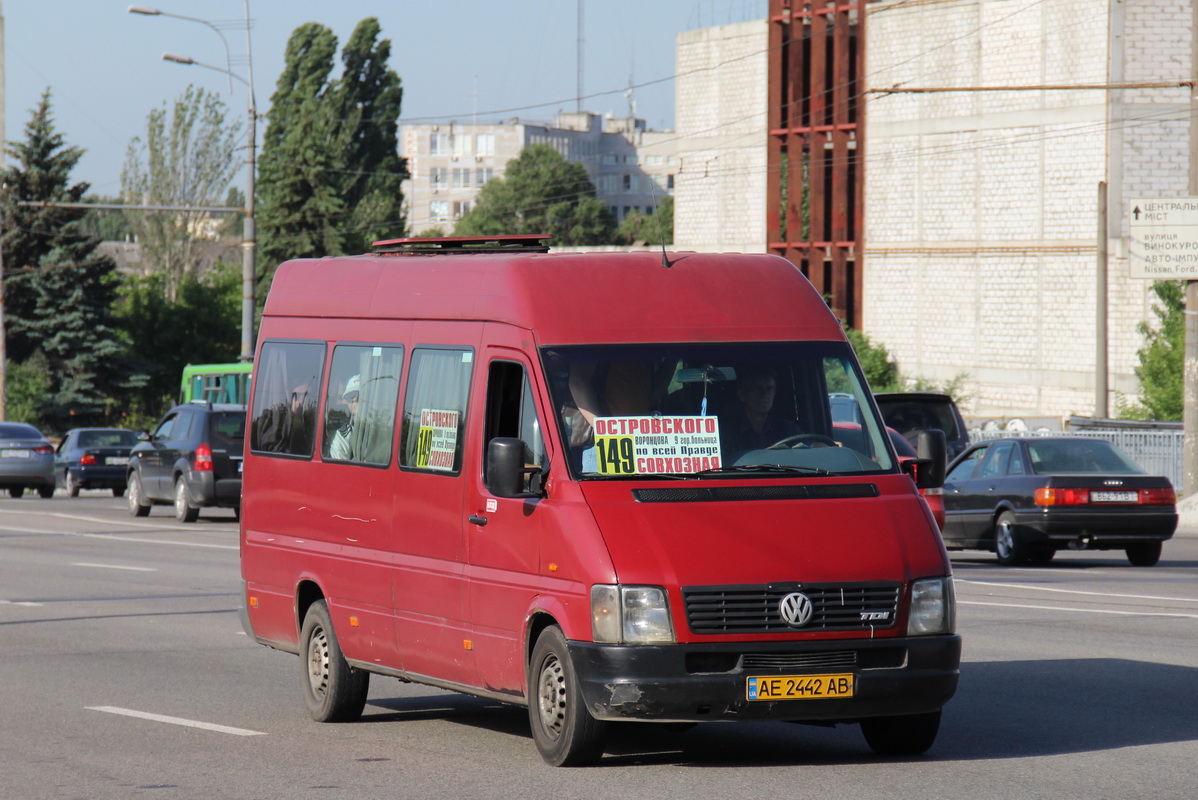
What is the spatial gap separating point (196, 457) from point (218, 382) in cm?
2028

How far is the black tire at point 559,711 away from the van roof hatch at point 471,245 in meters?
2.44

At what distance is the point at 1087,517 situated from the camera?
764 inches

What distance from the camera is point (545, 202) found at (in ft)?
393

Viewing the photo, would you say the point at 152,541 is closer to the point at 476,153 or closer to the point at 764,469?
the point at 764,469

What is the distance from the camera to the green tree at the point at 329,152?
258 ft

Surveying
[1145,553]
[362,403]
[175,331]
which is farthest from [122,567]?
[175,331]

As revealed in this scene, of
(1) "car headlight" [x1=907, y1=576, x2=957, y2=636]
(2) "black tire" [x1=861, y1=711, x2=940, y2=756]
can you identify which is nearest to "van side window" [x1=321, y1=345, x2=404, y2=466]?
(2) "black tire" [x1=861, y1=711, x2=940, y2=756]

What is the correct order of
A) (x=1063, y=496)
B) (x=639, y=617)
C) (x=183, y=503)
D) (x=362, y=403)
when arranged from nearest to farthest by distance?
(x=639, y=617), (x=362, y=403), (x=1063, y=496), (x=183, y=503)

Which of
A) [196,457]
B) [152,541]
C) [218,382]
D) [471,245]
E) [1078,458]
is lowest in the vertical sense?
[152,541]

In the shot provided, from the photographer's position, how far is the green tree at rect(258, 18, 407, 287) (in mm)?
78750

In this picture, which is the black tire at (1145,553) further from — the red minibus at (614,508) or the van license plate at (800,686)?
the van license plate at (800,686)

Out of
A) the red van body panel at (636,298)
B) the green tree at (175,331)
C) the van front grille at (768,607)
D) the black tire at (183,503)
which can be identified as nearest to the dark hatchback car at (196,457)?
the black tire at (183,503)

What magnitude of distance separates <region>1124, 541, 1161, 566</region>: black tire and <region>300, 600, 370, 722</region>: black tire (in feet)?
41.5

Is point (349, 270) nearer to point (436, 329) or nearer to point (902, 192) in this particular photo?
point (436, 329)
